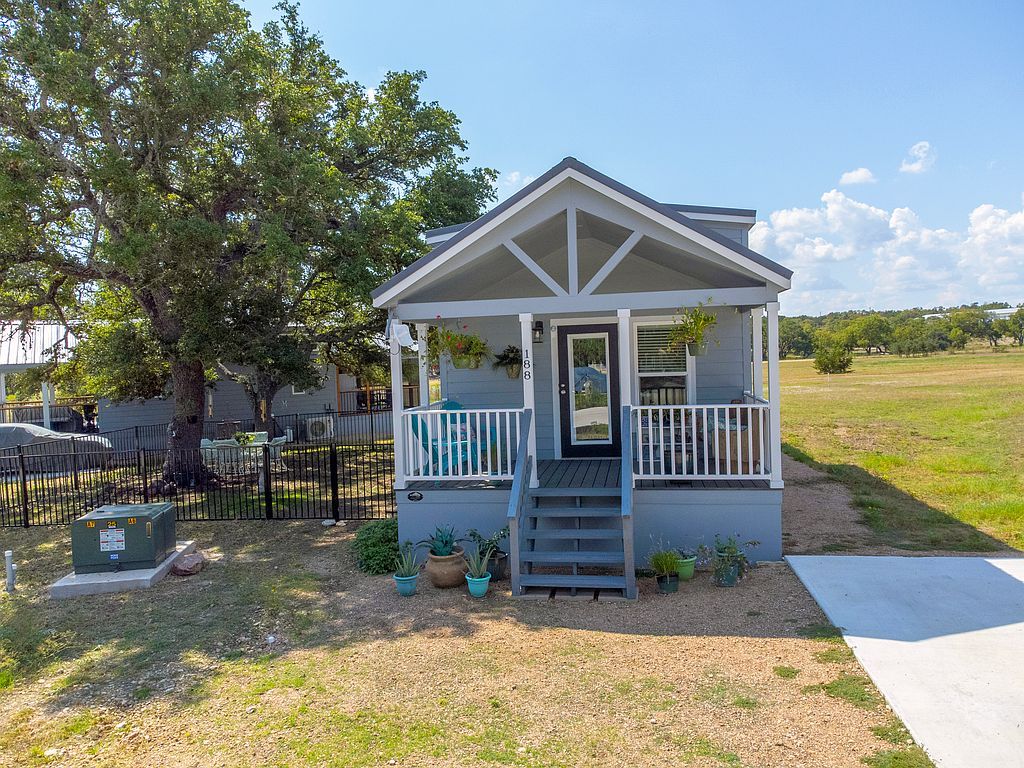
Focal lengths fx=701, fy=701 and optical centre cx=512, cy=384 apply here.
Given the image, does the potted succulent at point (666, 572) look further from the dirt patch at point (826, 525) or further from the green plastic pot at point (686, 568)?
the dirt patch at point (826, 525)

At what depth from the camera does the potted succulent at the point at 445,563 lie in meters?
7.77

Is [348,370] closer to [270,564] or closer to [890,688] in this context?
[270,564]

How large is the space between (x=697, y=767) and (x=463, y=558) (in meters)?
4.16

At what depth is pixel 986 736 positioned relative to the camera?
424cm

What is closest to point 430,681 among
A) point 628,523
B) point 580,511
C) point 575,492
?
point 628,523

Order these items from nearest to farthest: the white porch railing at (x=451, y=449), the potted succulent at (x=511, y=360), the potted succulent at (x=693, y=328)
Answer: the white porch railing at (x=451, y=449), the potted succulent at (x=693, y=328), the potted succulent at (x=511, y=360)

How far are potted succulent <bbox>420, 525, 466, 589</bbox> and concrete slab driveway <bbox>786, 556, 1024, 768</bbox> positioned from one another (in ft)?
12.1

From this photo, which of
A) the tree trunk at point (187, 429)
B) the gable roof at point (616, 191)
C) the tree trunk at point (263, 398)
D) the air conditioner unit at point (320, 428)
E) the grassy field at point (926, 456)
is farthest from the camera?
the air conditioner unit at point (320, 428)

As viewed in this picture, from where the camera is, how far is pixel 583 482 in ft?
29.9

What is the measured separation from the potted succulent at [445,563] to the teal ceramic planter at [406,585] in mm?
287

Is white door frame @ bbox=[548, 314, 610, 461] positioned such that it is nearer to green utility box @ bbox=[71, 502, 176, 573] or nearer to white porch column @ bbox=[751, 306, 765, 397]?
white porch column @ bbox=[751, 306, 765, 397]

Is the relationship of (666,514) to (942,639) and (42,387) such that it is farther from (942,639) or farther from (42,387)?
(42,387)

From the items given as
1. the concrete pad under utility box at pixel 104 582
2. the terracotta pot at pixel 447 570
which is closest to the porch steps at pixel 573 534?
the terracotta pot at pixel 447 570

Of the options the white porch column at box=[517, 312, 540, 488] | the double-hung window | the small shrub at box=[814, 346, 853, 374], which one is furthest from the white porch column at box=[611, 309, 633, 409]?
the small shrub at box=[814, 346, 853, 374]
